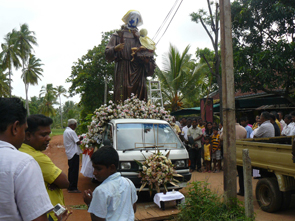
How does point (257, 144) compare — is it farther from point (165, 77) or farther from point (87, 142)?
point (165, 77)

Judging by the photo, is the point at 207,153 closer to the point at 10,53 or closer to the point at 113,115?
the point at 113,115

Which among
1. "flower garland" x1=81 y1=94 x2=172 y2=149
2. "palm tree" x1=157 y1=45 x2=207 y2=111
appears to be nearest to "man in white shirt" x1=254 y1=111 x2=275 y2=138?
"flower garland" x1=81 y1=94 x2=172 y2=149

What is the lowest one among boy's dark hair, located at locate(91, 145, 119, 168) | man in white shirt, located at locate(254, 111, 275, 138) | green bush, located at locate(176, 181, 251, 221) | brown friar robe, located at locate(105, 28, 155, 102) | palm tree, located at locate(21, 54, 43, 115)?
green bush, located at locate(176, 181, 251, 221)

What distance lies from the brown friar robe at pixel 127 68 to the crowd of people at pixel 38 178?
6999 mm

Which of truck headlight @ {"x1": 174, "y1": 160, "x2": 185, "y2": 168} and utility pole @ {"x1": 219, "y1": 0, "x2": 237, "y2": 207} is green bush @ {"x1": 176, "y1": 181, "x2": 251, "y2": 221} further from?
truck headlight @ {"x1": 174, "y1": 160, "x2": 185, "y2": 168}

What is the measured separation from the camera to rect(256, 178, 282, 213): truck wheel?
505cm

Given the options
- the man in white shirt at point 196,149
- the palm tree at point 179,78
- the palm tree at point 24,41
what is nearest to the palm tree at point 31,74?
the palm tree at point 24,41

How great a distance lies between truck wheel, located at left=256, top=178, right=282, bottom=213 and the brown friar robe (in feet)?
16.8

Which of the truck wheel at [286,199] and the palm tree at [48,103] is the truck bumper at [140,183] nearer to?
the truck wheel at [286,199]

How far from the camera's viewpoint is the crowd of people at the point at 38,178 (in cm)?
131

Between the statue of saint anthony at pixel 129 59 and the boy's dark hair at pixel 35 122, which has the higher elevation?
the statue of saint anthony at pixel 129 59

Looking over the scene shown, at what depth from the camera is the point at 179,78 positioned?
64.8ft

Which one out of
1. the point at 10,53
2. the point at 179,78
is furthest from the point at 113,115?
the point at 10,53

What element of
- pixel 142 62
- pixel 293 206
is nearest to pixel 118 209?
pixel 293 206
